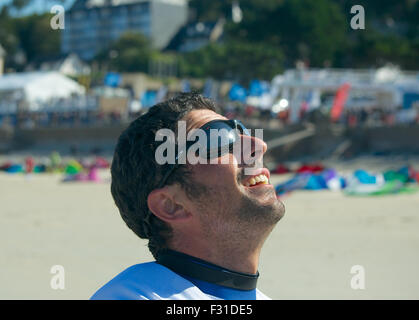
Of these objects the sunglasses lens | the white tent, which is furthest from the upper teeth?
the white tent

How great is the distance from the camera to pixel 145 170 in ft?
5.62

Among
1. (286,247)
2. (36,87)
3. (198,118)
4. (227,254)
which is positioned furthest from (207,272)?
(36,87)

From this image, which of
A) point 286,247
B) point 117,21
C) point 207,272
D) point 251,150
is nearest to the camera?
point 207,272

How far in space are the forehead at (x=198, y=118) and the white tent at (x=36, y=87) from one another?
38.1m

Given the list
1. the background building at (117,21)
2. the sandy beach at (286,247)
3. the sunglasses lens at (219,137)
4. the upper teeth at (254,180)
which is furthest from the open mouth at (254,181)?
the background building at (117,21)

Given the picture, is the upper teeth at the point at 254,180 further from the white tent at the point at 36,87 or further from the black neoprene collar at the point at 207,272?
the white tent at the point at 36,87

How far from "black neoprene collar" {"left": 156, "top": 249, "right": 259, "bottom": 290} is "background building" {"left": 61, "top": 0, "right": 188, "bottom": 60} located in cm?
9974

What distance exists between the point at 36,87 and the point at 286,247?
111 ft

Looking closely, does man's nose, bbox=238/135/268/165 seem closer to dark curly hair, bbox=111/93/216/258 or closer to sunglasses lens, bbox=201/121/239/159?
sunglasses lens, bbox=201/121/239/159

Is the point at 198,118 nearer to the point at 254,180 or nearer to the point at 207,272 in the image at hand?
the point at 254,180

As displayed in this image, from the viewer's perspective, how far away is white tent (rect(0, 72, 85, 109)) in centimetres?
3875

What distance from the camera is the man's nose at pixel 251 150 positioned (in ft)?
5.75

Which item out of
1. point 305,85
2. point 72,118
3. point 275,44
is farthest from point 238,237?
point 275,44
